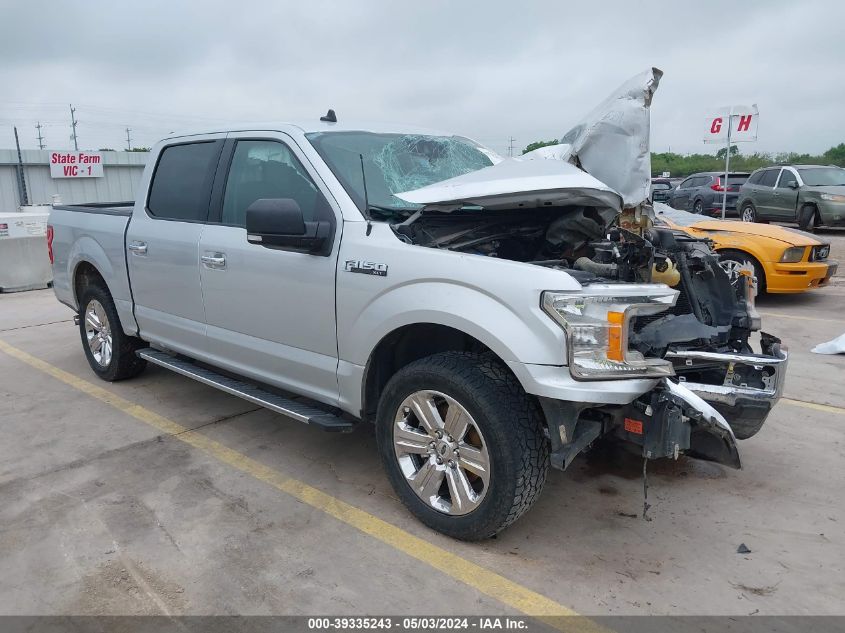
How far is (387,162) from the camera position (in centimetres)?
385

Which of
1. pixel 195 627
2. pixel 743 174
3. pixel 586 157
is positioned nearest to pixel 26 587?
pixel 195 627

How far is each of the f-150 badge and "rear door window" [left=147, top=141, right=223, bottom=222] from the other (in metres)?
1.46

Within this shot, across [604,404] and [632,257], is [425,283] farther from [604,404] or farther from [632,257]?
[632,257]

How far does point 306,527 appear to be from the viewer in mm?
3291

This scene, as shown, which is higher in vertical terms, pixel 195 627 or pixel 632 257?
pixel 632 257

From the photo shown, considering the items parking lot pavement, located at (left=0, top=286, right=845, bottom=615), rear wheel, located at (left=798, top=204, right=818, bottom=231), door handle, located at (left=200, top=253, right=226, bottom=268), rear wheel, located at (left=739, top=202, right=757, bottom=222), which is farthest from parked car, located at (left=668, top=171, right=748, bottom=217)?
door handle, located at (left=200, top=253, right=226, bottom=268)

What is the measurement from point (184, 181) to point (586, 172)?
8.88ft

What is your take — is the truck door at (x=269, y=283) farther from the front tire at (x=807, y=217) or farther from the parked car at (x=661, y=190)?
the parked car at (x=661, y=190)

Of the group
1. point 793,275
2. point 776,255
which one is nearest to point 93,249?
point 776,255

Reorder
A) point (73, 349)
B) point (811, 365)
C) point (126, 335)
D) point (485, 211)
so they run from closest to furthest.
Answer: point (485, 211) → point (126, 335) → point (811, 365) → point (73, 349)

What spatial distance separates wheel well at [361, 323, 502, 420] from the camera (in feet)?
10.8

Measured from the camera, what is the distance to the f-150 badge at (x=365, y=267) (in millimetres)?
3193

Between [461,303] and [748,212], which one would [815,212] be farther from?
[461,303]

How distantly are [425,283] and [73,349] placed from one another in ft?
17.2
